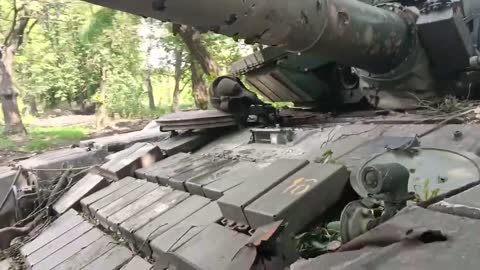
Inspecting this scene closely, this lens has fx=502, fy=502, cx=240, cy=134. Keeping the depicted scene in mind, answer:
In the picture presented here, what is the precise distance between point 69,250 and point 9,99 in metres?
12.2

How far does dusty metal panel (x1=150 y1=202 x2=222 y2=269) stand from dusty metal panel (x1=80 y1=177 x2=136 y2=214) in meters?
1.50

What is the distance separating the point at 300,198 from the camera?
2.49 meters

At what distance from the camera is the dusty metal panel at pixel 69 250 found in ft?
13.1

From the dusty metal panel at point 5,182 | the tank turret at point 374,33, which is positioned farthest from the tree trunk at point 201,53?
the tank turret at point 374,33

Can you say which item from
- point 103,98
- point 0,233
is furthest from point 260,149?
point 103,98

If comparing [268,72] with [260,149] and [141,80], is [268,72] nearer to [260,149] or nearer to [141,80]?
[260,149]

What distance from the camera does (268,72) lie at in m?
5.16

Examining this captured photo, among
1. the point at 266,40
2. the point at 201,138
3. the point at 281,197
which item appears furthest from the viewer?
the point at 201,138

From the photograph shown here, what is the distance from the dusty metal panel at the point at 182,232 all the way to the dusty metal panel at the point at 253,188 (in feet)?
0.73

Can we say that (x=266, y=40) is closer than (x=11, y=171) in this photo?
Yes

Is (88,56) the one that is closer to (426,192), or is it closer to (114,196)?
(114,196)

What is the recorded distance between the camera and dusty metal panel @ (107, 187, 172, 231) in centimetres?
378

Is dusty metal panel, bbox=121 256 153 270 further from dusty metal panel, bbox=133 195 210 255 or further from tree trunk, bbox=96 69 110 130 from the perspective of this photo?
tree trunk, bbox=96 69 110 130

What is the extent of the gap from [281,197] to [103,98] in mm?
15712
